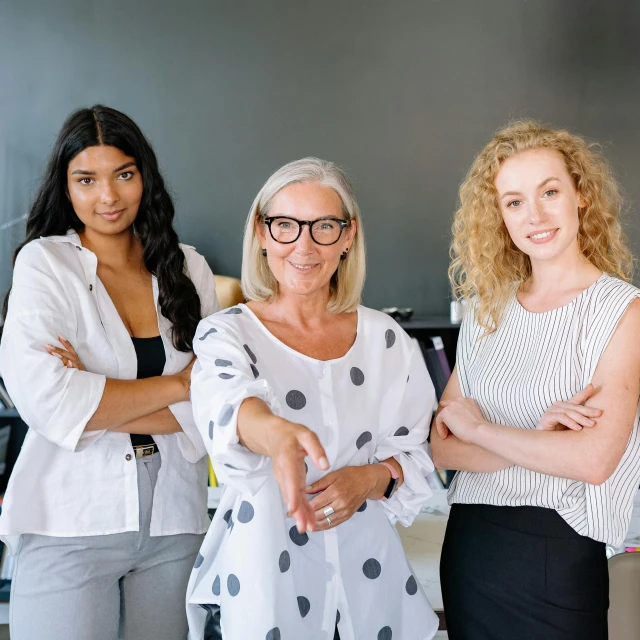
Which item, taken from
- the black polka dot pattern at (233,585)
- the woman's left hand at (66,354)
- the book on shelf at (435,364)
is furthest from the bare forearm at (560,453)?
the book on shelf at (435,364)

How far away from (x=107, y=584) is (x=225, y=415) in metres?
0.72

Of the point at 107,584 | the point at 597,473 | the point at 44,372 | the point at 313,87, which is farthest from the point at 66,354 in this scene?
the point at 313,87

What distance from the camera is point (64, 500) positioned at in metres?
1.87

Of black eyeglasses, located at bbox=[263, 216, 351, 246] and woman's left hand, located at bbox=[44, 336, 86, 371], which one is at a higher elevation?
black eyeglasses, located at bbox=[263, 216, 351, 246]

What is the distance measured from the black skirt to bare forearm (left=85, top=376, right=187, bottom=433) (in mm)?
771

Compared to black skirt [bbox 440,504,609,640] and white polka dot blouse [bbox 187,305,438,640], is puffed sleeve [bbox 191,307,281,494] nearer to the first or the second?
white polka dot blouse [bbox 187,305,438,640]

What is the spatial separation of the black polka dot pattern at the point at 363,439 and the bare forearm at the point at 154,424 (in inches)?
19.0

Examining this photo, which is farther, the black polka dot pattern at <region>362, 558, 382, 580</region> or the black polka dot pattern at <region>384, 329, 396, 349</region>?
the black polka dot pattern at <region>384, 329, 396, 349</region>

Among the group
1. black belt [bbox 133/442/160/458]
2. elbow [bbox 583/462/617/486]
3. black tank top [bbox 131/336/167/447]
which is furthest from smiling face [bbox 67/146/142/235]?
elbow [bbox 583/462/617/486]

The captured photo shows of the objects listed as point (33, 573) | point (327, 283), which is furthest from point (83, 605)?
point (327, 283)

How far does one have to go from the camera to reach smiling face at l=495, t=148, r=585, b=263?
6.06 feet

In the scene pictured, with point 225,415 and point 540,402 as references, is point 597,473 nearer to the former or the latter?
point 540,402

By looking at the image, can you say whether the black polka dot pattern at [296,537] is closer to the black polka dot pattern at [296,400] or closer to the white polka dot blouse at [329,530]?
the white polka dot blouse at [329,530]

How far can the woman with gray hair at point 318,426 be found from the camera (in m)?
1.61
